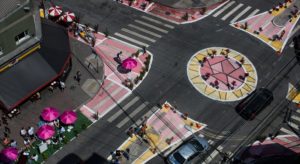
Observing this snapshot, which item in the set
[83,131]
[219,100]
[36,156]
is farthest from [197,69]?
[36,156]

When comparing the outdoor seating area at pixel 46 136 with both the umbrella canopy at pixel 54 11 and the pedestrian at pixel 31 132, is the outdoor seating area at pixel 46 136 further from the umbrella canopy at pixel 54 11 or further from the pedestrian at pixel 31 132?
the umbrella canopy at pixel 54 11

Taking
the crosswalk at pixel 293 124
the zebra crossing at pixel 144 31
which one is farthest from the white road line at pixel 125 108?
the crosswalk at pixel 293 124

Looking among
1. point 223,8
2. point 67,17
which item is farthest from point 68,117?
point 223,8

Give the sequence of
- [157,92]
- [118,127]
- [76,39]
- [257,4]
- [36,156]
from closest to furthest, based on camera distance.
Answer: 1. [36,156]
2. [118,127]
3. [157,92]
4. [76,39]
5. [257,4]

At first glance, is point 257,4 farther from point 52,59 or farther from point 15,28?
point 15,28

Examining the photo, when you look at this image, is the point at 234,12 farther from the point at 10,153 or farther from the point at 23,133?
the point at 10,153

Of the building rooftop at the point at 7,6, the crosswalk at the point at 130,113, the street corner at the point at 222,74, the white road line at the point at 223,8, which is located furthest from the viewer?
the white road line at the point at 223,8
